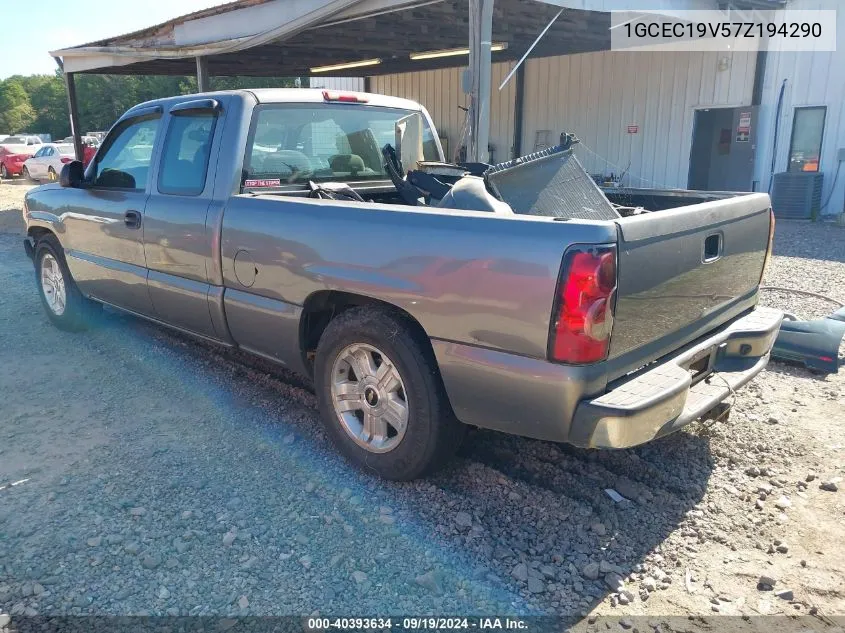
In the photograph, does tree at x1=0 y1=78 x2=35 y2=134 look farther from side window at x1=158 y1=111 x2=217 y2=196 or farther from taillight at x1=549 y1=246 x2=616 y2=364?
taillight at x1=549 y1=246 x2=616 y2=364

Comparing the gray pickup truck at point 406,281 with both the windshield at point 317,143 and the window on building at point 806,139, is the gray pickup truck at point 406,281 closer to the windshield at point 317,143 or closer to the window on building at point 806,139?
the windshield at point 317,143

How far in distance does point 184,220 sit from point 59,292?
258 cm

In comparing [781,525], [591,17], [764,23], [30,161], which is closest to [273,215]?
[781,525]

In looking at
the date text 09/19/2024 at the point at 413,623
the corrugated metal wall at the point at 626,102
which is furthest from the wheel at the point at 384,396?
the corrugated metal wall at the point at 626,102

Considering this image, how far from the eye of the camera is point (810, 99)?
41.4 feet

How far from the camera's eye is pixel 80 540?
2.82 m

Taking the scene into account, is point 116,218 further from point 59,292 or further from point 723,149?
point 723,149

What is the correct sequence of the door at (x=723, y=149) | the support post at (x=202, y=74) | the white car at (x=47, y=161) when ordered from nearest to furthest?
the support post at (x=202, y=74), the door at (x=723, y=149), the white car at (x=47, y=161)

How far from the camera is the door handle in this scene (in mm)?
4359

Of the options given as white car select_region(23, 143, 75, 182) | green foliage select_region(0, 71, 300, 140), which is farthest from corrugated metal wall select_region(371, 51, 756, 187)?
green foliage select_region(0, 71, 300, 140)

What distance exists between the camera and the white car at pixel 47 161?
24359 millimetres

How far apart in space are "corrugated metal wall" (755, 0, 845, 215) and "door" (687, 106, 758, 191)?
0.73ft

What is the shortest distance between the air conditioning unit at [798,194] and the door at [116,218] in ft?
38.9

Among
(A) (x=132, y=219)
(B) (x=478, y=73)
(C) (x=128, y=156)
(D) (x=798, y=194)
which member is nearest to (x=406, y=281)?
(A) (x=132, y=219)
